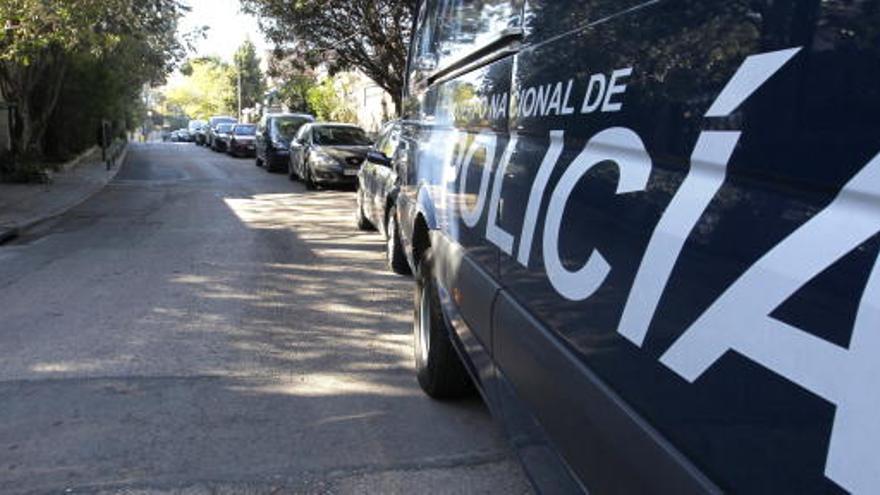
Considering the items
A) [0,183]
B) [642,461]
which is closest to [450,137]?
[642,461]

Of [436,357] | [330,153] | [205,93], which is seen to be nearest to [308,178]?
[330,153]

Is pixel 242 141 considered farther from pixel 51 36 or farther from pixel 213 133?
pixel 51 36

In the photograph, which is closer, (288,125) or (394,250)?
(394,250)

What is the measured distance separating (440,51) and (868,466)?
4184mm

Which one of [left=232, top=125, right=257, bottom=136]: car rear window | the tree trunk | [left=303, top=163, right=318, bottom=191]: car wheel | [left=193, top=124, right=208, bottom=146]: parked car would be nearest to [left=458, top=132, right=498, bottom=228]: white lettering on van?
[left=303, top=163, right=318, bottom=191]: car wheel

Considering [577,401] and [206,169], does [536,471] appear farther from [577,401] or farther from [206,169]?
[206,169]

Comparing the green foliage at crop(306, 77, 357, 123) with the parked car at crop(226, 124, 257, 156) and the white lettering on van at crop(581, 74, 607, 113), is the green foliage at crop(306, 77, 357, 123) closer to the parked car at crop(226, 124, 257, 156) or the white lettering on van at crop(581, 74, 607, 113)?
the parked car at crop(226, 124, 257, 156)

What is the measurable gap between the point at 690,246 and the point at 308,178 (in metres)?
18.0

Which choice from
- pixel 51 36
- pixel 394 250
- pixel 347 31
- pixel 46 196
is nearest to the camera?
pixel 394 250

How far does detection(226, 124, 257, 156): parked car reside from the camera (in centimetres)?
3403

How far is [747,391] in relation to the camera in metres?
1.57

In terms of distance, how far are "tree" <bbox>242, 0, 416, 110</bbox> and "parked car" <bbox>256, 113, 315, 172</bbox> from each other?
221 centimetres

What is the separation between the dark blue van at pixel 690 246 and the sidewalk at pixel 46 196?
35.0ft

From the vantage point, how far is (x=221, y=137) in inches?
1569
